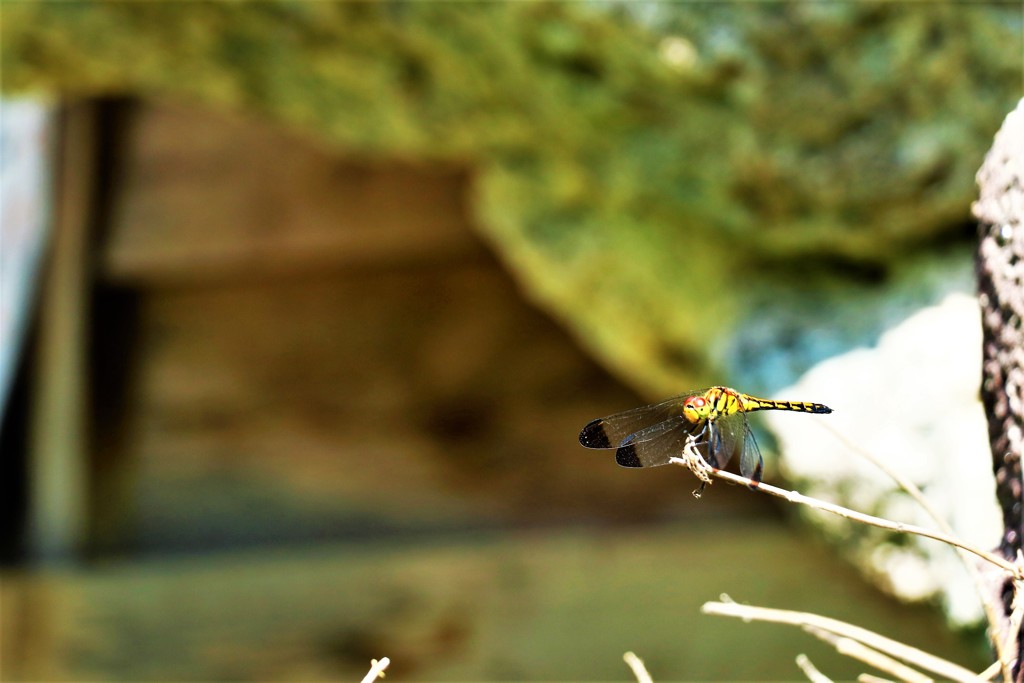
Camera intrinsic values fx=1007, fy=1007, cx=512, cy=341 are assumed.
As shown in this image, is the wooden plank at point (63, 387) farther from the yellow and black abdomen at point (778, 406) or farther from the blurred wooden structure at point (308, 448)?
the yellow and black abdomen at point (778, 406)

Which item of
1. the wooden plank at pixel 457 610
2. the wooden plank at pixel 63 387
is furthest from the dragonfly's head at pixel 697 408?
the wooden plank at pixel 63 387

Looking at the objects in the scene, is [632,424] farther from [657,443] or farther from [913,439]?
[913,439]

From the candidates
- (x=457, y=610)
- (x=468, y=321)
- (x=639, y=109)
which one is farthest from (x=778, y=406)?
(x=468, y=321)

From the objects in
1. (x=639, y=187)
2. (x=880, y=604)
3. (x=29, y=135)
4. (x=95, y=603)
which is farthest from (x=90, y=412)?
(x=880, y=604)

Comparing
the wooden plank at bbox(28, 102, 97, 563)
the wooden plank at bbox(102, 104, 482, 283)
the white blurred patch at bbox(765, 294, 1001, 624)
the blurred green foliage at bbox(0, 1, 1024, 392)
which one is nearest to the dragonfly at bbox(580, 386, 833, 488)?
the white blurred patch at bbox(765, 294, 1001, 624)

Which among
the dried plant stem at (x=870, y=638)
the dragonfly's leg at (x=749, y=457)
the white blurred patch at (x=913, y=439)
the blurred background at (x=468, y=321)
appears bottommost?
the dried plant stem at (x=870, y=638)

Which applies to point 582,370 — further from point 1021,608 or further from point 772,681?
point 1021,608
